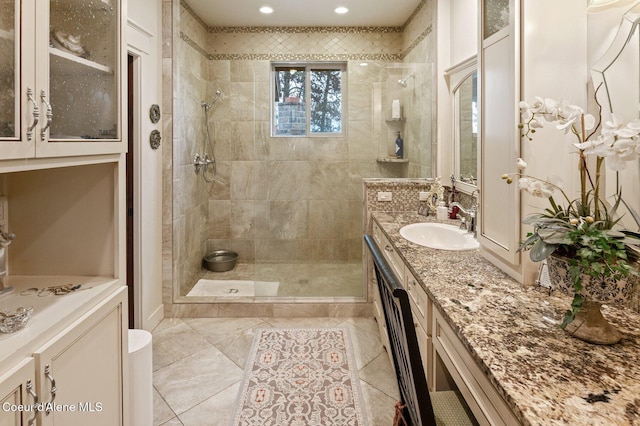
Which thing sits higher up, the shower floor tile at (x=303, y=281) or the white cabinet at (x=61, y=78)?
the white cabinet at (x=61, y=78)

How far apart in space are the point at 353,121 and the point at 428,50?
2.96 ft

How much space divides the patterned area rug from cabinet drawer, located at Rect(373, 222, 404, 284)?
731 mm

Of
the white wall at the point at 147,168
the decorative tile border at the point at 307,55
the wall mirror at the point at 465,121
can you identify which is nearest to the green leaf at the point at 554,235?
the wall mirror at the point at 465,121

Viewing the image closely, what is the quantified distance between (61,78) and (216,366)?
2.00 meters

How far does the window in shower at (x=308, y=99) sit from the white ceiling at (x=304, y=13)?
49 cm

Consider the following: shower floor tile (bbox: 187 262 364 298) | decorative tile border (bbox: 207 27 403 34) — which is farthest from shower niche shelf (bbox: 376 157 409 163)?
decorative tile border (bbox: 207 27 403 34)

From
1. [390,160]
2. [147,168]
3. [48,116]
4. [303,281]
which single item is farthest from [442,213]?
[48,116]

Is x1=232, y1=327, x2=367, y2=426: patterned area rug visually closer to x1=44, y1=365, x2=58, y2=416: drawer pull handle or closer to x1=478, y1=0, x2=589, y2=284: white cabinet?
x1=44, y1=365, x2=58, y2=416: drawer pull handle

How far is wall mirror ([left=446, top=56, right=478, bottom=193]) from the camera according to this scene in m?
2.78

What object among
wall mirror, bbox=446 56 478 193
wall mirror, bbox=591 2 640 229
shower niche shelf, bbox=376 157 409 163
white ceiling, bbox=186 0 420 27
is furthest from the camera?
white ceiling, bbox=186 0 420 27

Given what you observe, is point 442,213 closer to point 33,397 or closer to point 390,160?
point 390,160

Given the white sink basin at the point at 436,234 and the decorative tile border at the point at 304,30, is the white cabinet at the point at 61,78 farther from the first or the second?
the decorative tile border at the point at 304,30

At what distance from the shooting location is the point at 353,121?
12.3 feet

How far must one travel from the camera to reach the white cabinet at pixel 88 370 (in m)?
1.14
